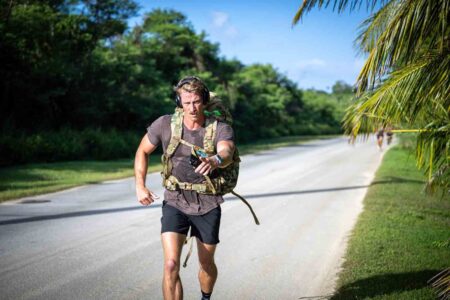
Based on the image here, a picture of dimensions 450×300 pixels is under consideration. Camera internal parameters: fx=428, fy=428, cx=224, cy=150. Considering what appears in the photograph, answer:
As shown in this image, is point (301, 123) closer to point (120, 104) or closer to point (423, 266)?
point (120, 104)

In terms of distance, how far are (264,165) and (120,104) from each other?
38.6 ft

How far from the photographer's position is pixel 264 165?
63.2 feet

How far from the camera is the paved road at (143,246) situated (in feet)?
15.1

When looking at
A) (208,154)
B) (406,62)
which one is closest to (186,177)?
(208,154)

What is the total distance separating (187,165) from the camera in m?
3.59

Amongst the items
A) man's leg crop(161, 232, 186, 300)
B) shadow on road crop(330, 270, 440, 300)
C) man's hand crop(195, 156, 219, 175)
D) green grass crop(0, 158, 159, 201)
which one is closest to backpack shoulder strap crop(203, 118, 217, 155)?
man's hand crop(195, 156, 219, 175)

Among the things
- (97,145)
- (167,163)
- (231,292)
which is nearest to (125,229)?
(231,292)

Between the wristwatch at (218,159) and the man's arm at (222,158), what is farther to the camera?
the wristwatch at (218,159)

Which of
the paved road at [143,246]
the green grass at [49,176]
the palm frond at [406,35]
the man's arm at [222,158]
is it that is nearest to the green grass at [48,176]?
the green grass at [49,176]

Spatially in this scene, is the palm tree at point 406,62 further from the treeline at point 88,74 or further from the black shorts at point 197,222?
the treeline at point 88,74

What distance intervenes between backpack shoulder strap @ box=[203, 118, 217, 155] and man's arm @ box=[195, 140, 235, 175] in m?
0.07

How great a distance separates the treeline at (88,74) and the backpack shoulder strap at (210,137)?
9.14 metres

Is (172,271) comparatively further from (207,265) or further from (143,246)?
(143,246)

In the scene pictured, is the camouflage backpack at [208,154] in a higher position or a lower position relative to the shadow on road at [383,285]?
higher
